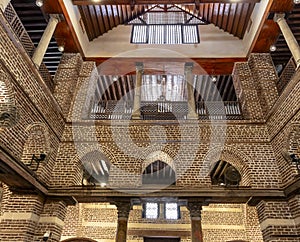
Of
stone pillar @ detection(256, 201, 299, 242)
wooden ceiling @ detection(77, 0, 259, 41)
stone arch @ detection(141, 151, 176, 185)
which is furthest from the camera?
stone arch @ detection(141, 151, 176, 185)

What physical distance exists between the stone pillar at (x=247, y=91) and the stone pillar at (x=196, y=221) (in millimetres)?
3869

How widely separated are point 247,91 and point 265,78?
0.80 meters

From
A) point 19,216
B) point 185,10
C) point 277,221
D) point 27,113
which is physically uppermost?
point 185,10

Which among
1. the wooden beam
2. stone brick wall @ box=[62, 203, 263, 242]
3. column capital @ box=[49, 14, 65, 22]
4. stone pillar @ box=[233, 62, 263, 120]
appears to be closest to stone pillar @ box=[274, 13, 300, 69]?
the wooden beam

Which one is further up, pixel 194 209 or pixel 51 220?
pixel 194 209

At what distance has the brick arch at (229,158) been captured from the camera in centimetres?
902

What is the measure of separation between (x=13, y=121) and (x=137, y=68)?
653 centimetres

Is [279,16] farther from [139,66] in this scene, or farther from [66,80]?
[66,80]

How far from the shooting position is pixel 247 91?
36.1ft

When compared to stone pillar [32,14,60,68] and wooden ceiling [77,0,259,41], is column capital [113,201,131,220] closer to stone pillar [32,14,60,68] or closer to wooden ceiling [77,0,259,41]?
stone pillar [32,14,60,68]

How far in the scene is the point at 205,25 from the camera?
13617 mm

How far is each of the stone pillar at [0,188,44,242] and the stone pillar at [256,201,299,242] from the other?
20.8ft

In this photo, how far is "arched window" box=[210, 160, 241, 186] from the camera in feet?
34.0

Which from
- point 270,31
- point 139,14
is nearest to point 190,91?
point 270,31
